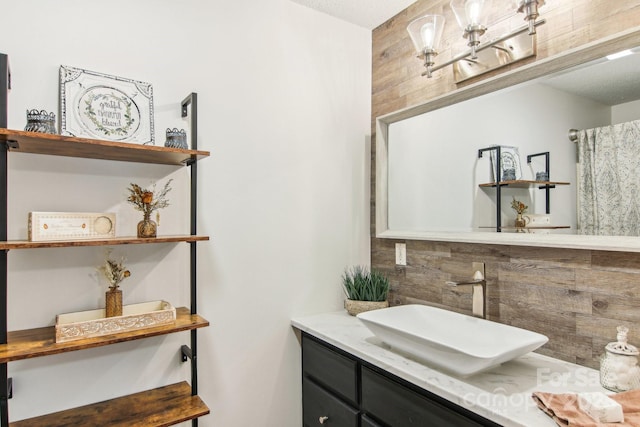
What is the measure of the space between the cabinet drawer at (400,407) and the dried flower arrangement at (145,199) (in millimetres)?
1062

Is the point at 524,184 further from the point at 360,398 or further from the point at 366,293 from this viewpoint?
the point at 360,398

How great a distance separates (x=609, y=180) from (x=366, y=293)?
1.19 meters

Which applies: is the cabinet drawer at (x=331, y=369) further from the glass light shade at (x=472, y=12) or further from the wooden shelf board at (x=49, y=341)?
the glass light shade at (x=472, y=12)

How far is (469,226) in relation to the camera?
1778 mm

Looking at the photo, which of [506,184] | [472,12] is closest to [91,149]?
[472,12]

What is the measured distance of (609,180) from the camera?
134cm

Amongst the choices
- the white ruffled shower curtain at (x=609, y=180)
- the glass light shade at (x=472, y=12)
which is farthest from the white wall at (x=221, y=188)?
the white ruffled shower curtain at (x=609, y=180)

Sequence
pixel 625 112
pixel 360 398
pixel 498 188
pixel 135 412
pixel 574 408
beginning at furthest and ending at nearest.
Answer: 1. pixel 498 188
2. pixel 360 398
3. pixel 135 412
4. pixel 625 112
5. pixel 574 408

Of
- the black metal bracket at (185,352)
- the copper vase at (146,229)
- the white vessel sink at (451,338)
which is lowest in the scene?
the black metal bracket at (185,352)

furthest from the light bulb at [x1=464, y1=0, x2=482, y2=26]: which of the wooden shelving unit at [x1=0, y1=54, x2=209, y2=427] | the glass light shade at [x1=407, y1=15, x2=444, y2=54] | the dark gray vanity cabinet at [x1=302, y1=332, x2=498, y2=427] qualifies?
the dark gray vanity cabinet at [x1=302, y1=332, x2=498, y2=427]

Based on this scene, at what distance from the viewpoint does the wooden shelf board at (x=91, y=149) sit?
1.21 meters

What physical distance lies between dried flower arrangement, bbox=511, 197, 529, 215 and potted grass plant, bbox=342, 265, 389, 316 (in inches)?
30.7

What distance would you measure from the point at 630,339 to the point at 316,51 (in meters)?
1.90

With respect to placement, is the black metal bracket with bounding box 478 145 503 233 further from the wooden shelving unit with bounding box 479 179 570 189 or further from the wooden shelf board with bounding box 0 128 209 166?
the wooden shelf board with bounding box 0 128 209 166
